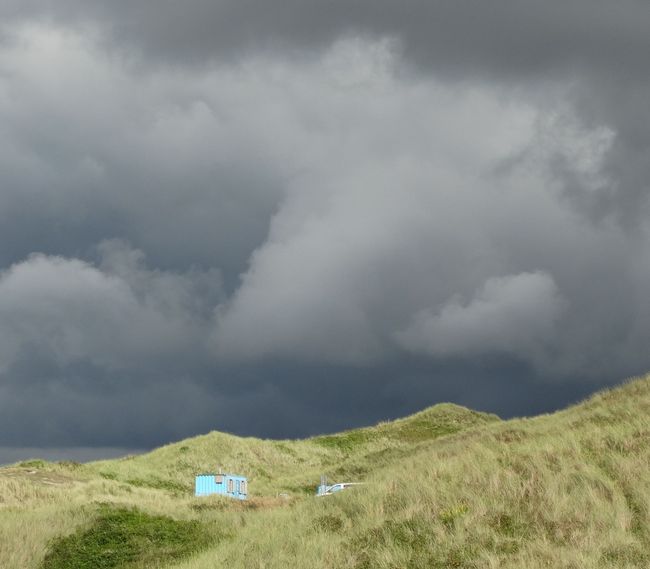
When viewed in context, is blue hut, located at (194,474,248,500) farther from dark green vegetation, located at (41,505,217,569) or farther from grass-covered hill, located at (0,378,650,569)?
dark green vegetation, located at (41,505,217,569)

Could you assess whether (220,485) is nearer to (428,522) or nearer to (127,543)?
(127,543)

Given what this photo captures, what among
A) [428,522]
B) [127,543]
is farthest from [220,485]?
[428,522]

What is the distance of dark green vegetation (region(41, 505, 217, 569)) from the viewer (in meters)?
26.6

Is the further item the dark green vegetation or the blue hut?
the blue hut

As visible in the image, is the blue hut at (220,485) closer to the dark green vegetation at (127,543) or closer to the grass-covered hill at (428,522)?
the grass-covered hill at (428,522)

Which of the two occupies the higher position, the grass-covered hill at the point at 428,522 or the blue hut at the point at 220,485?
the blue hut at the point at 220,485

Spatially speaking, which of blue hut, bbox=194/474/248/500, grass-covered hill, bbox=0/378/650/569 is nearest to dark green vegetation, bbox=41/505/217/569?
grass-covered hill, bbox=0/378/650/569

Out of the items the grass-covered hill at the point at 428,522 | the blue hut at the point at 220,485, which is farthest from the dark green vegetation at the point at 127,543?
the blue hut at the point at 220,485

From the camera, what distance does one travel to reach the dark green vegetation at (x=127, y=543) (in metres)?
26.6

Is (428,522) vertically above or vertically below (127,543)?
below

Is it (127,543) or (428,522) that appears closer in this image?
(428,522)

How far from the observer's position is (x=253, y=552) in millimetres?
23422

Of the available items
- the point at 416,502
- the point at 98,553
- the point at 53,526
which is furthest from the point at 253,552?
the point at 53,526

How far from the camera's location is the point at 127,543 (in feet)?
92.6
